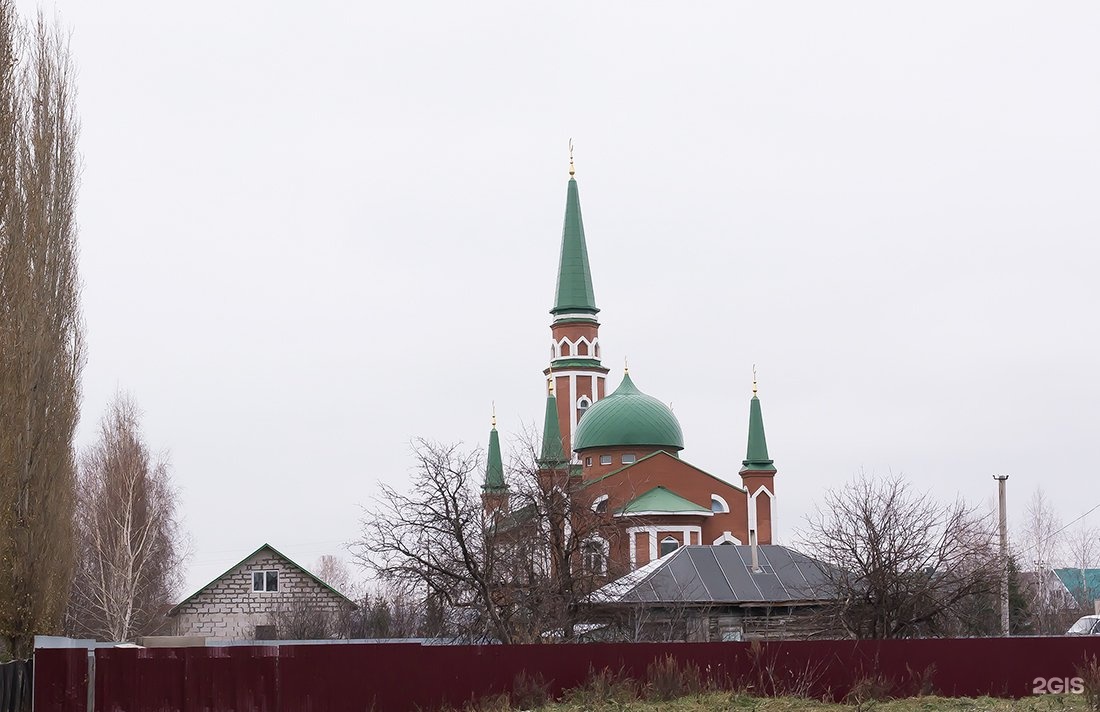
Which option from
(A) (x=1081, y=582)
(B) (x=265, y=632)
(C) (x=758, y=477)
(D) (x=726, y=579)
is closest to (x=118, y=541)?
(B) (x=265, y=632)

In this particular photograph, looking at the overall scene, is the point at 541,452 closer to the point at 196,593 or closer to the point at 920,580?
the point at 920,580

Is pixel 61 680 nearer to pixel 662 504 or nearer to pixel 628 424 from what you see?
pixel 662 504

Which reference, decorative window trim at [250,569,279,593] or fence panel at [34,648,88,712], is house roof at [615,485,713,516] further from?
fence panel at [34,648,88,712]

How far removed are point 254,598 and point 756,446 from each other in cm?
3006

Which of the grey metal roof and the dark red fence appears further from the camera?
the grey metal roof

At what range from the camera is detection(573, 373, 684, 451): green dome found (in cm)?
7412

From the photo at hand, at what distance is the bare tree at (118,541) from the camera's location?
47812 millimetres

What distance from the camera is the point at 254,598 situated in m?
53.6

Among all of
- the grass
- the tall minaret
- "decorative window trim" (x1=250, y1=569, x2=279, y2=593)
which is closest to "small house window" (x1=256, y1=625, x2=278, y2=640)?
"decorative window trim" (x1=250, y1=569, x2=279, y2=593)

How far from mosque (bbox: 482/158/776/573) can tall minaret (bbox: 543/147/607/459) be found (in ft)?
0.19

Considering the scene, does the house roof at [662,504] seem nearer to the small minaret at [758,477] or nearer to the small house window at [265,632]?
the small minaret at [758,477]

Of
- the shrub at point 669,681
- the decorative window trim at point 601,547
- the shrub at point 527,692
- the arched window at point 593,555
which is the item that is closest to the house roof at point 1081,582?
the decorative window trim at point 601,547

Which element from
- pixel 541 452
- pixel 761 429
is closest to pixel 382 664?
pixel 541 452

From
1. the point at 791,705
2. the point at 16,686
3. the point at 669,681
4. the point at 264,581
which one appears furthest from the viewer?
the point at 264,581
